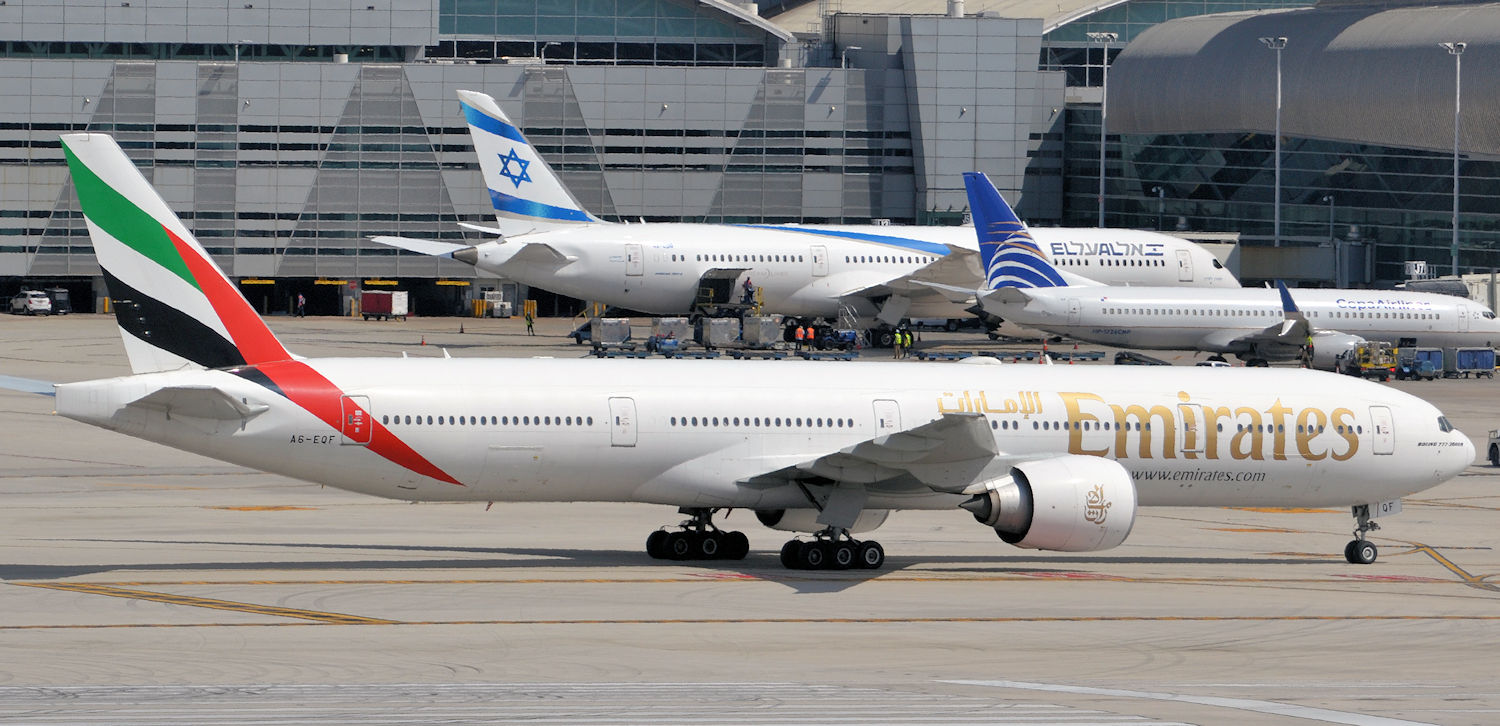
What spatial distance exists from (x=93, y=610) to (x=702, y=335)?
48331 mm

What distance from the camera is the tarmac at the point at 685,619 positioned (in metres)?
15.8

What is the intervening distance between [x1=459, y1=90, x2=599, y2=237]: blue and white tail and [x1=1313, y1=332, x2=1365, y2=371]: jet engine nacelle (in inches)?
1129

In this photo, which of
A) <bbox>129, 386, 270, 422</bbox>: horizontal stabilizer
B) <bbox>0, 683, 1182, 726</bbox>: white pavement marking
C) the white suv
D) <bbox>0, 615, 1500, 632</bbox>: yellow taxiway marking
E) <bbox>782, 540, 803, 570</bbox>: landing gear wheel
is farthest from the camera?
the white suv

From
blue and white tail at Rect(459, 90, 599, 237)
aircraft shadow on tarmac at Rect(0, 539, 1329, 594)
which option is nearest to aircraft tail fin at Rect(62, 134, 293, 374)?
aircraft shadow on tarmac at Rect(0, 539, 1329, 594)

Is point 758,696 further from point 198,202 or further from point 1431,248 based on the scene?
point 198,202

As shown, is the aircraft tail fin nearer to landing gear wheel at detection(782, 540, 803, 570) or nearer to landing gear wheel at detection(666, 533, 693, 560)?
landing gear wheel at detection(666, 533, 693, 560)

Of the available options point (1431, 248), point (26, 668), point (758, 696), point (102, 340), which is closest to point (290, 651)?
point (26, 668)

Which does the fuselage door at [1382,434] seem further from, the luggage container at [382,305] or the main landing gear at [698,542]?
the luggage container at [382,305]

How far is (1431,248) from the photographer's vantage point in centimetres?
9112

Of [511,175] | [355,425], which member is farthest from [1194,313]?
[355,425]

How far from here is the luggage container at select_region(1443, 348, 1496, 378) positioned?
65.1 meters

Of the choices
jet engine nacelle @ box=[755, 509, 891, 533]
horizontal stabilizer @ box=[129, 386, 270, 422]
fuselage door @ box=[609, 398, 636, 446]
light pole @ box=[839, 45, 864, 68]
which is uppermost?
light pole @ box=[839, 45, 864, 68]

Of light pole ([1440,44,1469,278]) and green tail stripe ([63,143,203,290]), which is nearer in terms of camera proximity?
green tail stripe ([63,143,203,290])

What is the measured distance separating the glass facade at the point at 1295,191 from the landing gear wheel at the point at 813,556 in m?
70.6
